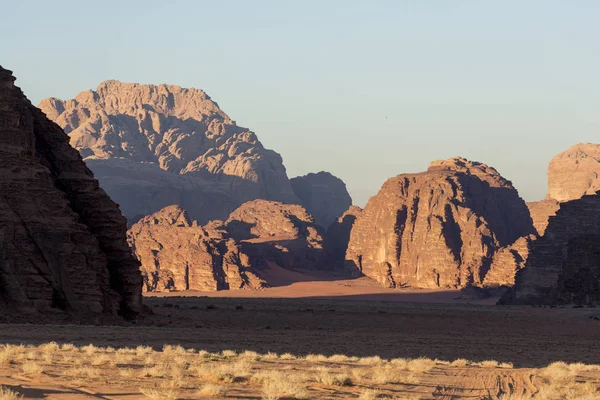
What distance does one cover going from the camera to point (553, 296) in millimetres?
97688

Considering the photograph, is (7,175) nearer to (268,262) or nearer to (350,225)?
(268,262)

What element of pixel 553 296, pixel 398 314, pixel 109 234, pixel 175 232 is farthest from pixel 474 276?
pixel 109 234

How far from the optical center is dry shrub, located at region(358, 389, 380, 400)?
19969 millimetres

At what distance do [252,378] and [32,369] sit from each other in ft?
15.0

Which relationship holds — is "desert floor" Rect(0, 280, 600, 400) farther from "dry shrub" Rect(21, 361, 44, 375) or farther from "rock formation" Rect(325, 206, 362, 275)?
"rock formation" Rect(325, 206, 362, 275)

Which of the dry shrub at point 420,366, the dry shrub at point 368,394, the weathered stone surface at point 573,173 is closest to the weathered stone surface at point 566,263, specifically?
the dry shrub at point 420,366

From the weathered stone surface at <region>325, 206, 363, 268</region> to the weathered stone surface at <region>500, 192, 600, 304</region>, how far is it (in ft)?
150

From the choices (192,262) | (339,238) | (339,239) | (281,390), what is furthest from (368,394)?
(339,238)

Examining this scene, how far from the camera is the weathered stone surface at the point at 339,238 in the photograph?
153 m

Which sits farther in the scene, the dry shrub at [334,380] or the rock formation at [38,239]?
the rock formation at [38,239]

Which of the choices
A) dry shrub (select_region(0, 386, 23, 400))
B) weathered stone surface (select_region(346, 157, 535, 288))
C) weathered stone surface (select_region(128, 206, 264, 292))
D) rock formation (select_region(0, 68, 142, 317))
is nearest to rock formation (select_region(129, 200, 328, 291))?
weathered stone surface (select_region(128, 206, 264, 292))

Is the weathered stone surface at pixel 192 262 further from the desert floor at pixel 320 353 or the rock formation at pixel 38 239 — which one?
the rock formation at pixel 38 239

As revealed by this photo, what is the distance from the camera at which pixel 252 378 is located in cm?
2241

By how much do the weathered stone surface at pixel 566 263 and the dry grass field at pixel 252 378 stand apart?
63.7 metres
